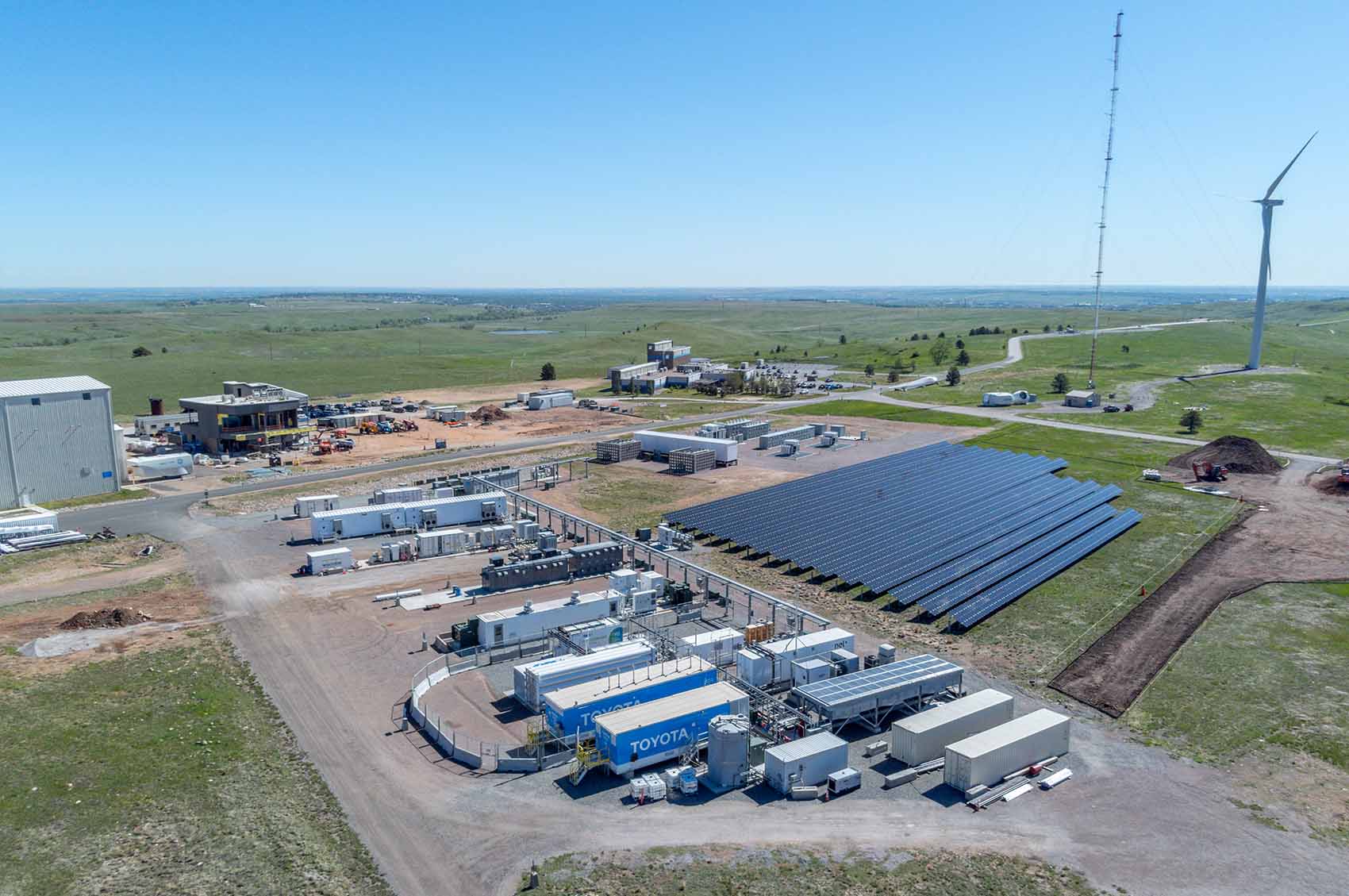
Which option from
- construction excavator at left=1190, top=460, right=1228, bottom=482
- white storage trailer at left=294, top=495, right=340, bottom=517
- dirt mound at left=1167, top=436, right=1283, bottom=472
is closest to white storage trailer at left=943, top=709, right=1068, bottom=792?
white storage trailer at left=294, top=495, right=340, bottom=517

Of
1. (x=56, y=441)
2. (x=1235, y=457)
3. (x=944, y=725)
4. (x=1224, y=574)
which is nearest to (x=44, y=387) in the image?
(x=56, y=441)

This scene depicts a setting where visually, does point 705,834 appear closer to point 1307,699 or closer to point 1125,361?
point 1307,699

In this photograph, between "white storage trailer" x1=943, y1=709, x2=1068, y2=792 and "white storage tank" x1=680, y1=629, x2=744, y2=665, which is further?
"white storage tank" x1=680, y1=629, x2=744, y2=665

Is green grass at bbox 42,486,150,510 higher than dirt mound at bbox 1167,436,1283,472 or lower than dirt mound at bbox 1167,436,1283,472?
lower

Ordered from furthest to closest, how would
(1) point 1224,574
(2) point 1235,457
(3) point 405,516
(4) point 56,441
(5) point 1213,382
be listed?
(5) point 1213,382, (2) point 1235,457, (4) point 56,441, (3) point 405,516, (1) point 1224,574

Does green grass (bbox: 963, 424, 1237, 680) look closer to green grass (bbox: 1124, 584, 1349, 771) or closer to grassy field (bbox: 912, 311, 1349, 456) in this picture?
green grass (bbox: 1124, 584, 1349, 771)

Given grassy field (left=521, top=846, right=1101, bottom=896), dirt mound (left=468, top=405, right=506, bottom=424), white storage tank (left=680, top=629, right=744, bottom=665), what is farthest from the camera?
dirt mound (left=468, top=405, right=506, bottom=424)

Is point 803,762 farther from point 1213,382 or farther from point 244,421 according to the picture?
point 1213,382
